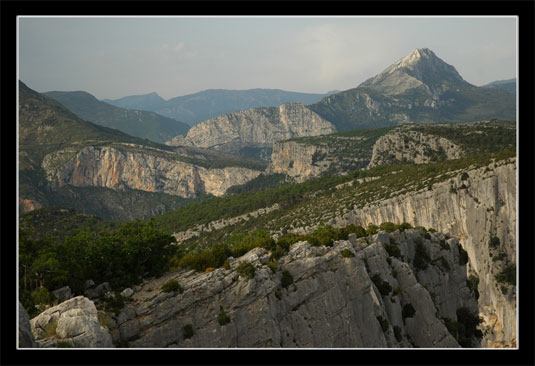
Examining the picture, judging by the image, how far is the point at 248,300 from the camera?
895 inches

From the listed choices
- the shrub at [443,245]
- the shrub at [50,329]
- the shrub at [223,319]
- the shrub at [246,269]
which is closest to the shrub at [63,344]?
the shrub at [50,329]

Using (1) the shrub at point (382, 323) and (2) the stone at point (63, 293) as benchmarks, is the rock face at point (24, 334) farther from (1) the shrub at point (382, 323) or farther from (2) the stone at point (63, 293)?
(1) the shrub at point (382, 323)

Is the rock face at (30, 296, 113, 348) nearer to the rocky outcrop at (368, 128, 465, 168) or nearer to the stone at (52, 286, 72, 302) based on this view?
the stone at (52, 286, 72, 302)

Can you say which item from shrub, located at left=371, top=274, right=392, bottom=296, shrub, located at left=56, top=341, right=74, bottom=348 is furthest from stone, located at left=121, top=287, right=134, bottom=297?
shrub, located at left=371, top=274, right=392, bottom=296

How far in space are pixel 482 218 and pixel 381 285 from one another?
47.6 m

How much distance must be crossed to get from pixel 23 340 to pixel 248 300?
42.1 feet

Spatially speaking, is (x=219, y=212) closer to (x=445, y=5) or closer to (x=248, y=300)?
(x=248, y=300)

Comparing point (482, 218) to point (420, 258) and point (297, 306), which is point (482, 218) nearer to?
point (420, 258)

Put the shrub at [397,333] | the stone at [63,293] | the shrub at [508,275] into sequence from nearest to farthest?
the stone at [63,293], the shrub at [397,333], the shrub at [508,275]

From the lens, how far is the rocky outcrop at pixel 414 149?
11150 cm

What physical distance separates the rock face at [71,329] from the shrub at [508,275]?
216ft

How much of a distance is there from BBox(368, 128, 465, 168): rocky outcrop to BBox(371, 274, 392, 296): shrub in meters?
86.7

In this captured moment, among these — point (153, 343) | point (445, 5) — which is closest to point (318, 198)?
point (153, 343)

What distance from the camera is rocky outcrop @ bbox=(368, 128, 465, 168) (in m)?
112
